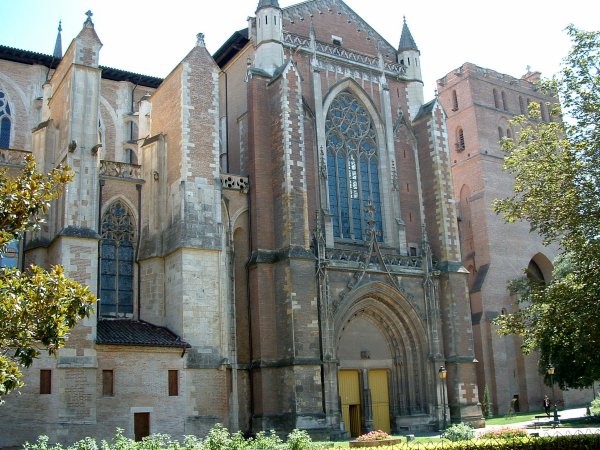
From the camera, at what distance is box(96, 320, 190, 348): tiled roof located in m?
25.2

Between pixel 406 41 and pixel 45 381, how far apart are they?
24.7m

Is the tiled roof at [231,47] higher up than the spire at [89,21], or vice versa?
the tiled roof at [231,47]

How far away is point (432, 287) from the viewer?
32.6 m

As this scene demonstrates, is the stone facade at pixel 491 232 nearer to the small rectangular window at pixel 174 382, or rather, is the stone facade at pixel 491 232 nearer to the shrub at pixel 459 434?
the shrub at pixel 459 434

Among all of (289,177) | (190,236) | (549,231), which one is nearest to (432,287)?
(289,177)

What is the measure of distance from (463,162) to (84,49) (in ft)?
90.0

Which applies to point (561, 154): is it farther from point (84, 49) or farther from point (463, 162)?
point (463, 162)

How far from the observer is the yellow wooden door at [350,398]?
Answer: 30.4m

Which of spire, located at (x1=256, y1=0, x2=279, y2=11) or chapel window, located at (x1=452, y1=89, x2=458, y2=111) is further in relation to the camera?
chapel window, located at (x1=452, y1=89, x2=458, y2=111)

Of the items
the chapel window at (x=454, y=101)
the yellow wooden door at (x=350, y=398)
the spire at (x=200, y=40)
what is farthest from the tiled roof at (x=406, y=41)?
the yellow wooden door at (x=350, y=398)

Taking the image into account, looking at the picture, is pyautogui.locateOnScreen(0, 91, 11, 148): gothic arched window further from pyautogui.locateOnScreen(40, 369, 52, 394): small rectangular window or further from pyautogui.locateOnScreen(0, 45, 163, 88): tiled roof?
pyautogui.locateOnScreen(40, 369, 52, 394): small rectangular window

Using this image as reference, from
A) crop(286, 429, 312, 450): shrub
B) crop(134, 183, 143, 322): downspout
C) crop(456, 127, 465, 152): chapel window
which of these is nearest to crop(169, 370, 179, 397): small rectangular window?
crop(134, 183, 143, 322): downspout

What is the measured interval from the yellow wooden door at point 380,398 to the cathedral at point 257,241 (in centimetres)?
11

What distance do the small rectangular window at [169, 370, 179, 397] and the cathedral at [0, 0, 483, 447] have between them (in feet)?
0.23
